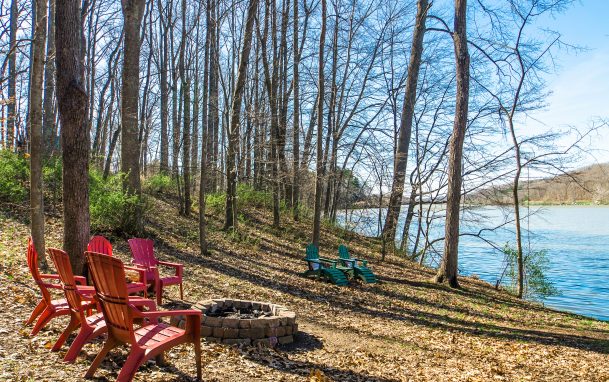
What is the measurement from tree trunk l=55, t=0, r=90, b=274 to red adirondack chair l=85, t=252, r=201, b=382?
2768 millimetres

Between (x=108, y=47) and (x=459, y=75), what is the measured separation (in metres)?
16.9

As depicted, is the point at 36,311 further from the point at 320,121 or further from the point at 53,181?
the point at 320,121

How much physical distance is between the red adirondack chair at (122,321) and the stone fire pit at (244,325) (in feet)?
5.92

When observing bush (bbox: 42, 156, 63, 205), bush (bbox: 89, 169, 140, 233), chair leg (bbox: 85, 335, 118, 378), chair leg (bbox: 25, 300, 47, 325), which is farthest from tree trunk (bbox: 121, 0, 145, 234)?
chair leg (bbox: 85, 335, 118, 378)

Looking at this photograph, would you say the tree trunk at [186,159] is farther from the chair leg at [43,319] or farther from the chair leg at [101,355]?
the chair leg at [101,355]

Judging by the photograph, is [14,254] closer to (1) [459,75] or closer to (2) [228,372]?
(2) [228,372]

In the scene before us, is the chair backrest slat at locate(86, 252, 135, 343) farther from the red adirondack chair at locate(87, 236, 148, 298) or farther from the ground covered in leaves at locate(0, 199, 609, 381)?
the red adirondack chair at locate(87, 236, 148, 298)

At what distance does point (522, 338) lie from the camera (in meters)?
7.20

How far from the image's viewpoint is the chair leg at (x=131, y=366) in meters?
3.29

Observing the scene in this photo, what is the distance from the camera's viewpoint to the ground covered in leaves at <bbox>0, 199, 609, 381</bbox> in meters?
4.50

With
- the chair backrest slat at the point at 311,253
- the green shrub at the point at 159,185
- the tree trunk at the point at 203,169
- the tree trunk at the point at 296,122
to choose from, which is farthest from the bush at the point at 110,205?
the green shrub at the point at 159,185

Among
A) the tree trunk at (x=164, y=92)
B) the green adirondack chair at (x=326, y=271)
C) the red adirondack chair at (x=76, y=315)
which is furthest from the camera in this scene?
the tree trunk at (x=164, y=92)

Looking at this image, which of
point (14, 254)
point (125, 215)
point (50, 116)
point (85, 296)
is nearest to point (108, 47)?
point (50, 116)

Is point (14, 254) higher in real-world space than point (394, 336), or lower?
higher
